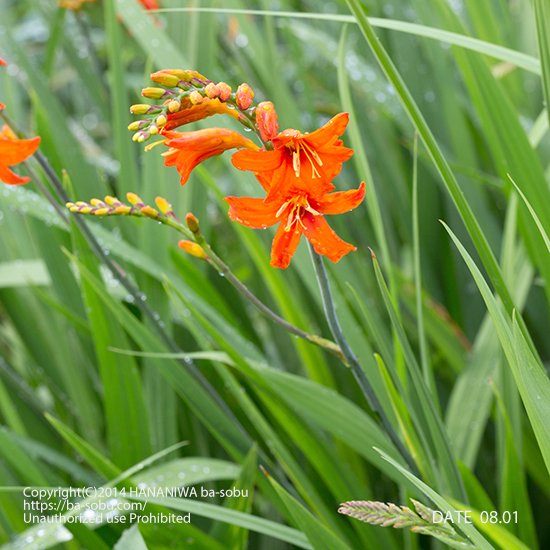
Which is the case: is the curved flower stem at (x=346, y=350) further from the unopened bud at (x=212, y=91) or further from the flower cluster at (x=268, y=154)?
the unopened bud at (x=212, y=91)

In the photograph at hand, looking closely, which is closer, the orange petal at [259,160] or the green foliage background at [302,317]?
the orange petal at [259,160]

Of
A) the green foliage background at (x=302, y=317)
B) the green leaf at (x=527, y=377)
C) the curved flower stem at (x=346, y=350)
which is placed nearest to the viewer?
the green leaf at (x=527, y=377)

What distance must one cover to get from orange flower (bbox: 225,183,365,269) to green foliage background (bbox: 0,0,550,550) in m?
0.05

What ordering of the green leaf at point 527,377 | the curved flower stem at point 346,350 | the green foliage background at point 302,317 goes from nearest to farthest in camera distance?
the green leaf at point 527,377
the curved flower stem at point 346,350
the green foliage background at point 302,317

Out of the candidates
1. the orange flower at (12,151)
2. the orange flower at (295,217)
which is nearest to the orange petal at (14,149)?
the orange flower at (12,151)

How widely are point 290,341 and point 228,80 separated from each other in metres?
0.48

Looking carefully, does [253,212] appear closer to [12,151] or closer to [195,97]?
[195,97]

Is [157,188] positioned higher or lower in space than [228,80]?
lower

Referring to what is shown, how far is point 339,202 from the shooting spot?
2.29ft

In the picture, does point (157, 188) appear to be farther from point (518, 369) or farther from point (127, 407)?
point (518, 369)

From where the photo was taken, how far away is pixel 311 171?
69 centimetres

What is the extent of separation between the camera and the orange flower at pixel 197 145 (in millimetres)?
694

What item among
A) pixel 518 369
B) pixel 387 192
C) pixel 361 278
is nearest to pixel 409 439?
pixel 518 369

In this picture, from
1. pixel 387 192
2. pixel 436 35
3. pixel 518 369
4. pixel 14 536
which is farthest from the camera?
pixel 387 192
